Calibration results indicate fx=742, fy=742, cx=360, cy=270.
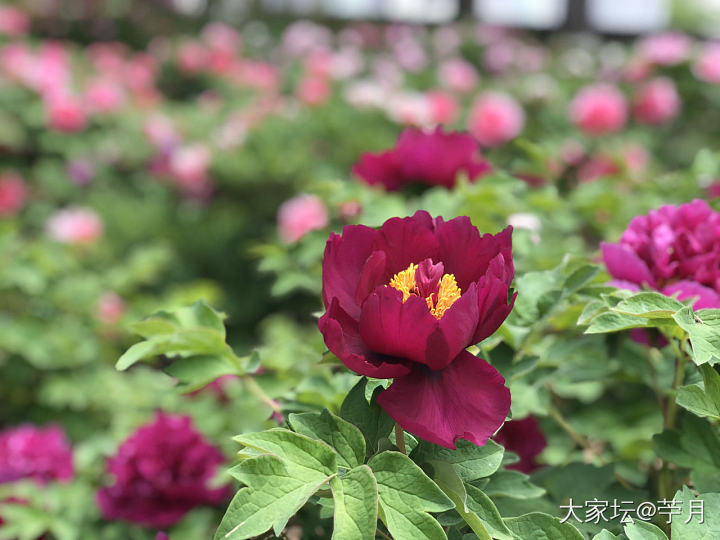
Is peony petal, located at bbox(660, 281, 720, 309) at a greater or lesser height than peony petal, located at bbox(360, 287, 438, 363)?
lesser

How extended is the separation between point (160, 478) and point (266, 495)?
552 millimetres

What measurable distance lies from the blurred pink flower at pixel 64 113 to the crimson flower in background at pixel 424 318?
3047 mm

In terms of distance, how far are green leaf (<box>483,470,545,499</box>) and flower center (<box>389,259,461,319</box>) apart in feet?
0.59

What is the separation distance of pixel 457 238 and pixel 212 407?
99 cm

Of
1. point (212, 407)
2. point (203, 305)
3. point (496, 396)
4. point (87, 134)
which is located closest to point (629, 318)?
point (496, 396)

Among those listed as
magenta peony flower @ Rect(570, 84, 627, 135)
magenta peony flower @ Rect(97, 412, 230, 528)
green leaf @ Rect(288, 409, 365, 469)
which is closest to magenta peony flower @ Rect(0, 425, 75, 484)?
magenta peony flower @ Rect(97, 412, 230, 528)

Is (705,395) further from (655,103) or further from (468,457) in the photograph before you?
(655,103)

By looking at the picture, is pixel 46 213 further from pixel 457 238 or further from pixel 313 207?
pixel 457 238

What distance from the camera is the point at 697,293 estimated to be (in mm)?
691

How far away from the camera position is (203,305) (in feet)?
2.50

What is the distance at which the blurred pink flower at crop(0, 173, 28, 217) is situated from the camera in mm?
2988

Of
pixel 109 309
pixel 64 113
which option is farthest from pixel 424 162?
pixel 64 113

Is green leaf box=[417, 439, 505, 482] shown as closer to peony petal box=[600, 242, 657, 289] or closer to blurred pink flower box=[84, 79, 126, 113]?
peony petal box=[600, 242, 657, 289]

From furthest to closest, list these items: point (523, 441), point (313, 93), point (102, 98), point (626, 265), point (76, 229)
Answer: point (313, 93)
point (102, 98)
point (76, 229)
point (523, 441)
point (626, 265)
